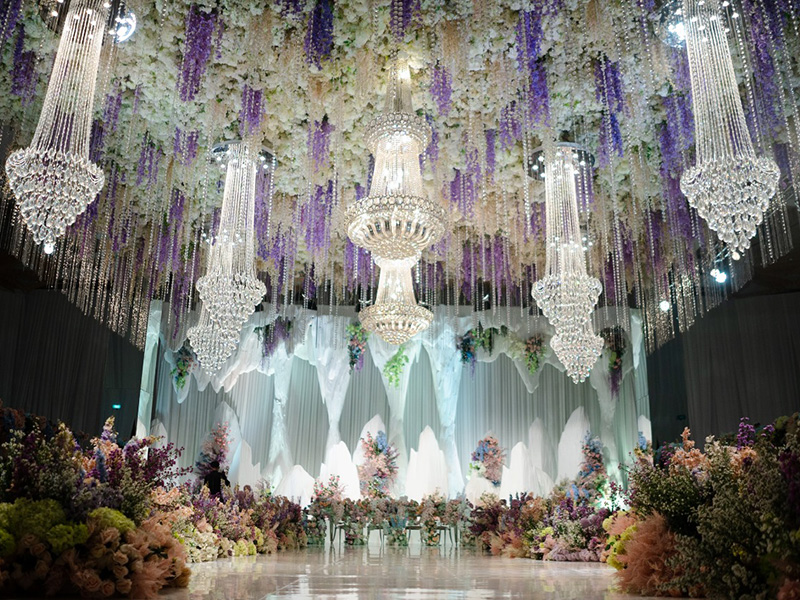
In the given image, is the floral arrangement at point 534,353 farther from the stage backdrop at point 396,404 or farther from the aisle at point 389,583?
the aisle at point 389,583

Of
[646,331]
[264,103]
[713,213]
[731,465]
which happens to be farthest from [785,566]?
[646,331]

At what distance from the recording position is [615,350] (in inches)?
518

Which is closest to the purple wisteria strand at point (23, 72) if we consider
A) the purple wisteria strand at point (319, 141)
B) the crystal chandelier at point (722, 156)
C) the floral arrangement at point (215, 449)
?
the purple wisteria strand at point (319, 141)

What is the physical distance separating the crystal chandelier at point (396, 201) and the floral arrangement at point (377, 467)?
7372mm

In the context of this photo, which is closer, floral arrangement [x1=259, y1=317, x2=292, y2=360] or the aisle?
the aisle

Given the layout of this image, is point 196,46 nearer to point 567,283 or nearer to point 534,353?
point 567,283

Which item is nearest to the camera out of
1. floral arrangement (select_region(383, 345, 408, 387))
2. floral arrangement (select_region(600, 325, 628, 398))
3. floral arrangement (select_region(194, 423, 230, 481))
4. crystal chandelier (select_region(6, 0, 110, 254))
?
crystal chandelier (select_region(6, 0, 110, 254))

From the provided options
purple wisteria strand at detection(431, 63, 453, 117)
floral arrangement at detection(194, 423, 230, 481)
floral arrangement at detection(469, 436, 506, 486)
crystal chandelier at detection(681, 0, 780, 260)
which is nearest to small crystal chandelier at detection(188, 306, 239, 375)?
purple wisteria strand at detection(431, 63, 453, 117)

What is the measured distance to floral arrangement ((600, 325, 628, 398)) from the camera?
13.1 metres

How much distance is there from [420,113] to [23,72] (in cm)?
412

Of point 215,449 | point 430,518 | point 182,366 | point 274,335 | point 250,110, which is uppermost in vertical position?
point 250,110

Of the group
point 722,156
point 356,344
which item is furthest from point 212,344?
point 356,344

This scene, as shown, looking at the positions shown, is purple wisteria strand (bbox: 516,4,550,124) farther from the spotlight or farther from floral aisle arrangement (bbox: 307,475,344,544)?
floral aisle arrangement (bbox: 307,475,344,544)

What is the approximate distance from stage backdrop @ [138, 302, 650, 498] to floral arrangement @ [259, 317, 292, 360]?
0.09 metres
